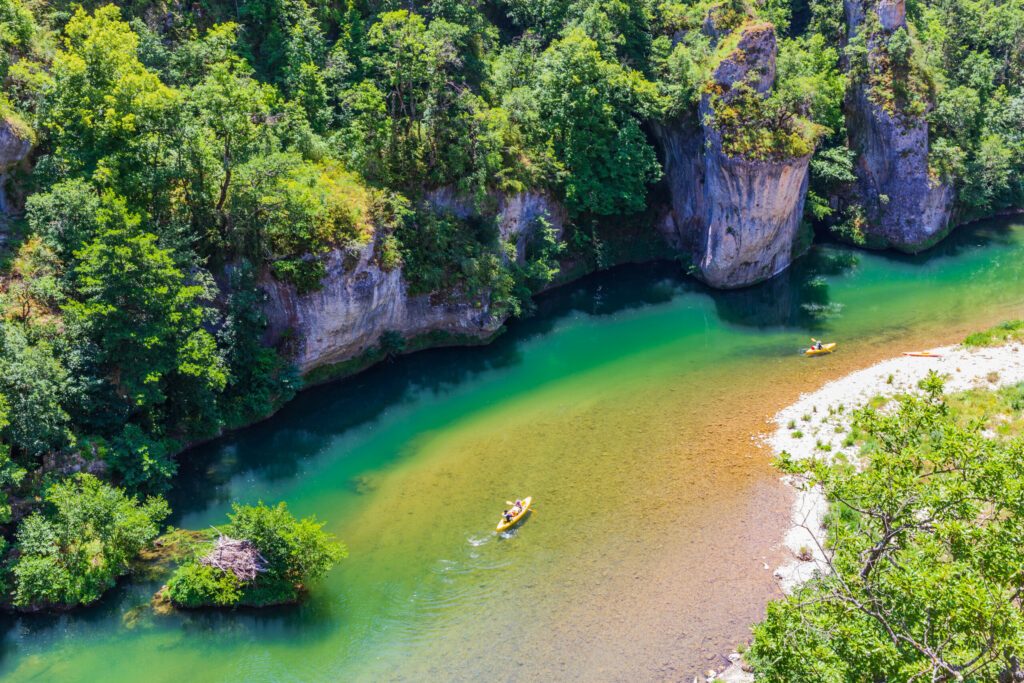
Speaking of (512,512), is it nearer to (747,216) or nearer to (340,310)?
(340,310)

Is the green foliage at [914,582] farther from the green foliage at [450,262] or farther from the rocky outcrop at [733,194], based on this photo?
the rocky outcrop at [733,194]

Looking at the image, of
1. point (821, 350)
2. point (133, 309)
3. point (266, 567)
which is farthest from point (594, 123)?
point (266, 567)

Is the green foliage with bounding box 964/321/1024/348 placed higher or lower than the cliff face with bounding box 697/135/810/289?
lower

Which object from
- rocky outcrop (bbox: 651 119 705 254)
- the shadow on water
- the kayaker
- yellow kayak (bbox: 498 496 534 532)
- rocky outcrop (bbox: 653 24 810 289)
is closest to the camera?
yellow kayak (bbox: 498 496 534 532)

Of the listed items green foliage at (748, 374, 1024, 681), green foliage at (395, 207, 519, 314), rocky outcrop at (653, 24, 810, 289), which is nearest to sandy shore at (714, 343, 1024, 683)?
green foliage at (748, 374, 1024, 681)

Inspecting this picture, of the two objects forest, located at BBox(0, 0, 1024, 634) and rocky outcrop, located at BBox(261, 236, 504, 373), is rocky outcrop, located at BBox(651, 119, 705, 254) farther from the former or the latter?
rocky outcrop, located at BBox(261, 236, 504, 373)

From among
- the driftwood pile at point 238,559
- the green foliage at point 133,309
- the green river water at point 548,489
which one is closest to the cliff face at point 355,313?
the green river water at point 548,489

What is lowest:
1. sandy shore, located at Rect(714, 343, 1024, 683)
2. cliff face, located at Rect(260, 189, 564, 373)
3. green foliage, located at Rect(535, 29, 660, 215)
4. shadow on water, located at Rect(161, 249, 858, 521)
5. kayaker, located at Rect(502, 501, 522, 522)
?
sandy shore, located at Rect(714, 343, 1024, 683)

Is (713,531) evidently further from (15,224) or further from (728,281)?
(15,224)
